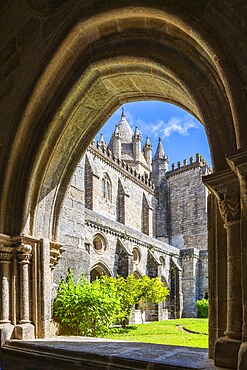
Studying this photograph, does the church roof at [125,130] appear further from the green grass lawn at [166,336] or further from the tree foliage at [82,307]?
the tree foliage at [82,307]

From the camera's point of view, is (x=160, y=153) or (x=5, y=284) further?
(x=160, y=153)

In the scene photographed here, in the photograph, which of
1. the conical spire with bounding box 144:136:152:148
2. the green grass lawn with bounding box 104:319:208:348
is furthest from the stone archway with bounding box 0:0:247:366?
the conical spire with bounding box 144:136:152:148

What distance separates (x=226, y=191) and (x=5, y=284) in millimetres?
2194

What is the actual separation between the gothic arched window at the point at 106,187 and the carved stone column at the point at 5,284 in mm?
20808

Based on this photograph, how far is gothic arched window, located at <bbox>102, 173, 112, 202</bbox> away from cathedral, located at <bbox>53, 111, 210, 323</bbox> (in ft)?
0.21

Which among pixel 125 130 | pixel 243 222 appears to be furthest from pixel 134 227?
pixel 243 222

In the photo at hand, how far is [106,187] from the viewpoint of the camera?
81.0 ft

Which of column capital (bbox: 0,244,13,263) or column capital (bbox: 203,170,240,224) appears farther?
column capital (bbox: 0,244,13,263)

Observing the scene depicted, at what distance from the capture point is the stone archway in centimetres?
198

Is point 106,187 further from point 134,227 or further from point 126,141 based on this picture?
point 126,141

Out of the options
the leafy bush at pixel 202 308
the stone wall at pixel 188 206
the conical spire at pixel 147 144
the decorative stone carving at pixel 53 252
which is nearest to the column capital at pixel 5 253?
the decorative stone carving at pixel 53 252

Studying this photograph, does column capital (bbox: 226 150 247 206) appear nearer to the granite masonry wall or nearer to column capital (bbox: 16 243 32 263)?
column capital (bbox: 16 243 32 263)

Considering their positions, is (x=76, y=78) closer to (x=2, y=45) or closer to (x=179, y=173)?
(x=2, y=45)

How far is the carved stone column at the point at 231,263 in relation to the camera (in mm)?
1921
